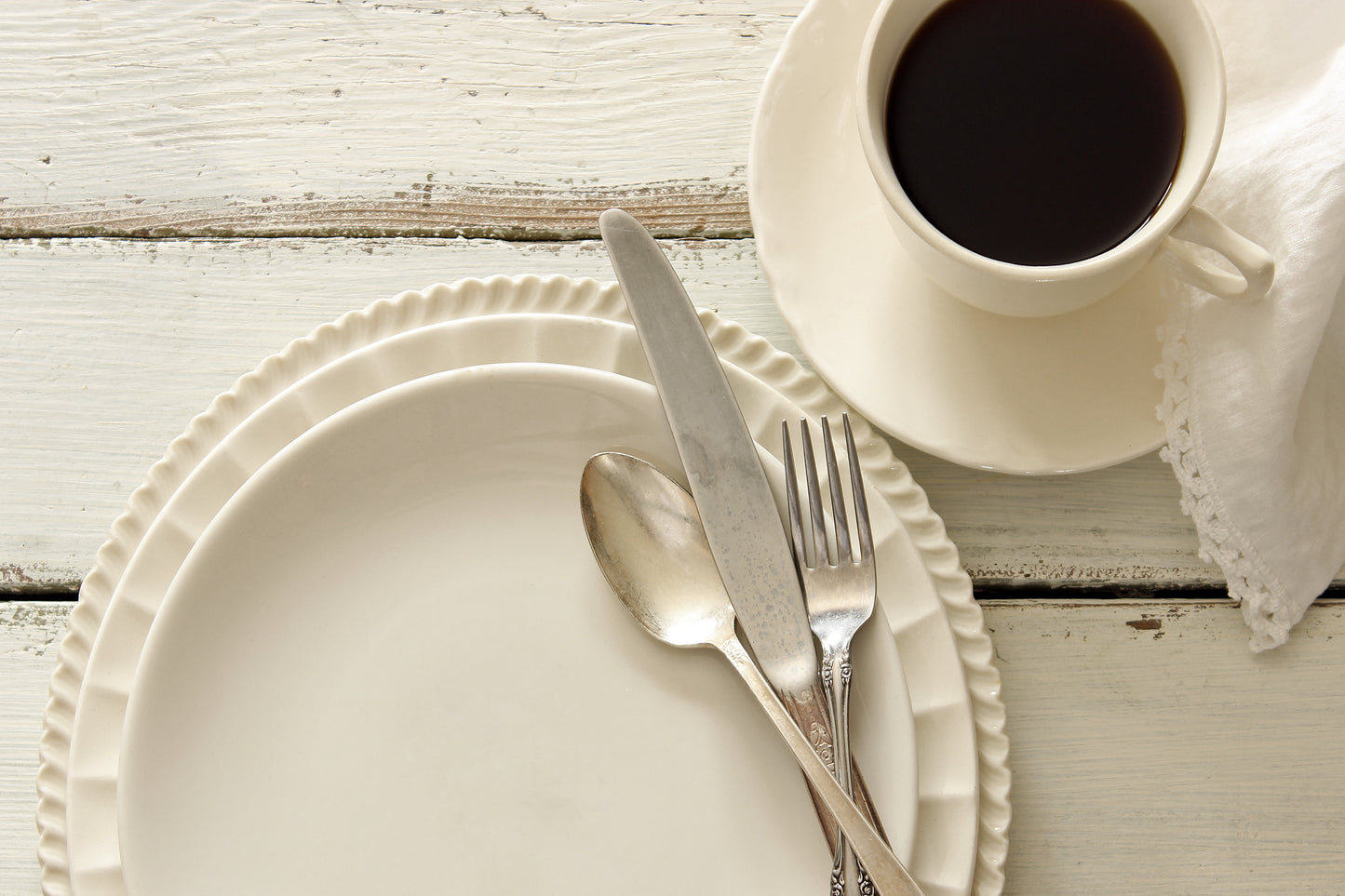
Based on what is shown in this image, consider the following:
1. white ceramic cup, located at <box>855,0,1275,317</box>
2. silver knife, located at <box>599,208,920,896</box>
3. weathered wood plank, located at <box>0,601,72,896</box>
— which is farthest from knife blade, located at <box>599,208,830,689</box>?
weathered wood plank, located at <box>0,601,72,896</box>

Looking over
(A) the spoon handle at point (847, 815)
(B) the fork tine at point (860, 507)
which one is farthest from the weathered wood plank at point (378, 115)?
(A) the spoon handle at point (847, 815)

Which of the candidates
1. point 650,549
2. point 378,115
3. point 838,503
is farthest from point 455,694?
point 378,115

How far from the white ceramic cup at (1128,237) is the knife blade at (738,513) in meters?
0.13

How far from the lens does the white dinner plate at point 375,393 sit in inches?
18.7

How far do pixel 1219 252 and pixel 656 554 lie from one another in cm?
34

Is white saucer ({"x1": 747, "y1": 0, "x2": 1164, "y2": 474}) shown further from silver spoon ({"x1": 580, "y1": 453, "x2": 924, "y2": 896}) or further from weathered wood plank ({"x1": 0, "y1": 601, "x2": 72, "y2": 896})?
weathered wood plank ({"x1": 0, "y1": 601, "x2": 72, "y2": 896})

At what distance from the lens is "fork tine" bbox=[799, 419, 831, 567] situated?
47 cm

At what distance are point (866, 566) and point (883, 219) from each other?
0.22 meters

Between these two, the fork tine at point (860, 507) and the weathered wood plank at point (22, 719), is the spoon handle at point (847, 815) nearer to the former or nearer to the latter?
the fork tine at point (860, 507)

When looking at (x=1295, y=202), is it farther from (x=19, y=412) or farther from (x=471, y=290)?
(x=19, y=412)

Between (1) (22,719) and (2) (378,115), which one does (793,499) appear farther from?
(1) (22,719)

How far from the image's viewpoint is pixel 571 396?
484 mm

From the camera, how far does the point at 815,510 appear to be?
477mm

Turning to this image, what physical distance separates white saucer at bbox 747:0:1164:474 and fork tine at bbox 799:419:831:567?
50 mm
